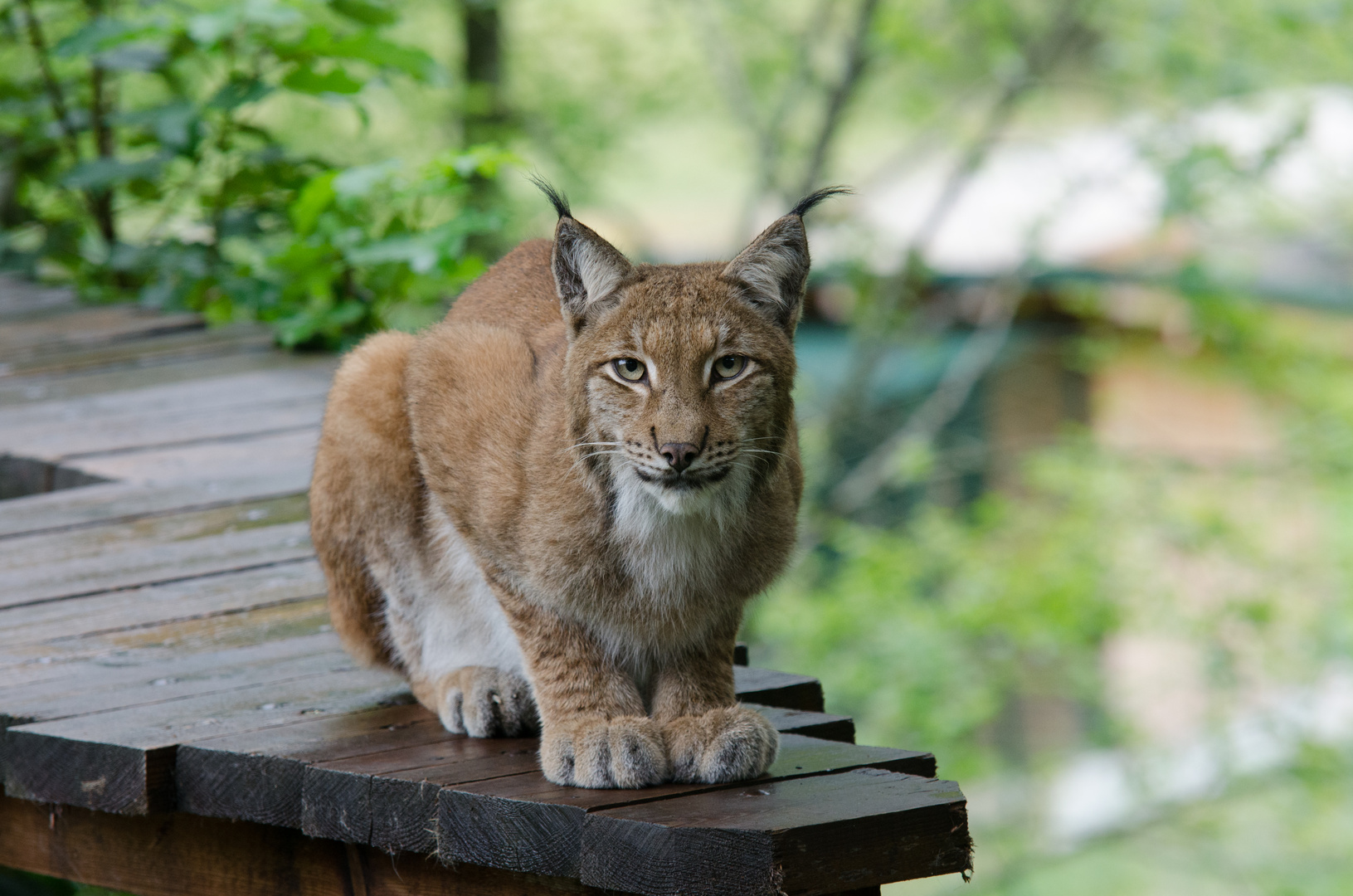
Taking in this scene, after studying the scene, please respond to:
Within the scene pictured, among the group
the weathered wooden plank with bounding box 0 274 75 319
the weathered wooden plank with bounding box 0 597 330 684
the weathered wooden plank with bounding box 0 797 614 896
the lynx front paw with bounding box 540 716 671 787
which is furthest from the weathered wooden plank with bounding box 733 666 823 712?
the weathered wooden plank with bounding box 0 274 75 319

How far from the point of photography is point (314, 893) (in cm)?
258

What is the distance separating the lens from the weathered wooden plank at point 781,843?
1.89m

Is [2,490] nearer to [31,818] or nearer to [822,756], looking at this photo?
[31,818]

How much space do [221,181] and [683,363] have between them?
13.4 ft

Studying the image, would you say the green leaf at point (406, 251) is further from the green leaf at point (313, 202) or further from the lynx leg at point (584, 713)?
the lynx leg at point (584, 713)

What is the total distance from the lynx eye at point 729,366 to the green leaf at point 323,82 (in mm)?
2914

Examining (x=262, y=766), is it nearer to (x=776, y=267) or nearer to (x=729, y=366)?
(x=729, y=366)

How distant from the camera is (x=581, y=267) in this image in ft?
8.32

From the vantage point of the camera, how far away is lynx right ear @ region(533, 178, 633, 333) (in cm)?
249

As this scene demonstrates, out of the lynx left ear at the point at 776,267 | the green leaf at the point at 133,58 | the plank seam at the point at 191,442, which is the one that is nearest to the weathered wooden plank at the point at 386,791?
the lynx left ear at the point at 776,267

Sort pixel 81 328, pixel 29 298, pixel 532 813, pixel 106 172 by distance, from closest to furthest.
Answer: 1. pixel 532 813
2. pixel 106 172
3. pixel 81 328
4. pixel 29 298

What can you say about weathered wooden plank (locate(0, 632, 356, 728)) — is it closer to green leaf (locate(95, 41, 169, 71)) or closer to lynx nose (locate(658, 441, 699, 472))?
lynx nose (locate(658, 441, 699, 472))

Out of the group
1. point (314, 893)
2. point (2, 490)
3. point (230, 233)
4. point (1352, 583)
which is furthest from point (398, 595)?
point (1352, 583)

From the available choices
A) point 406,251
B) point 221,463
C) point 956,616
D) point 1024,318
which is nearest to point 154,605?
point 221,463
